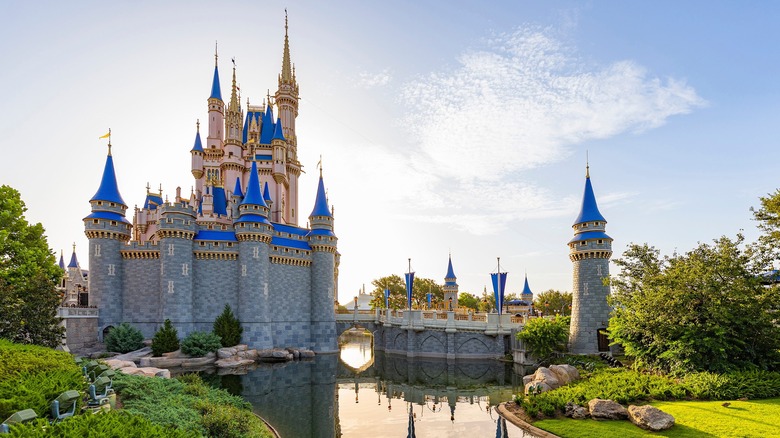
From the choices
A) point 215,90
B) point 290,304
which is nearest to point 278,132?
point 215,90

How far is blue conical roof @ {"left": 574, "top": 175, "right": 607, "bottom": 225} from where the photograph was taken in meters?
30.6

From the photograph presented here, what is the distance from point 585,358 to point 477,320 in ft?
38.4

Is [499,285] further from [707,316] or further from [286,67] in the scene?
[286,67]

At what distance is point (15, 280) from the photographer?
26.0 m

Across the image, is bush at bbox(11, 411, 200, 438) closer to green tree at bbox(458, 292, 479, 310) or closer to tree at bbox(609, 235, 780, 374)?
tree at bbox(609, 235, 780, 374)

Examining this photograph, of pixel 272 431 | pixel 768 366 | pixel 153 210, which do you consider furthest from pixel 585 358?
pixel 153 210

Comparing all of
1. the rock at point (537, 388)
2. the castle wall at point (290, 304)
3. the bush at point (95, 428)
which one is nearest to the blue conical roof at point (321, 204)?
the castle wall at point (290, 304)

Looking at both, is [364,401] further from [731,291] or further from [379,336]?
[379,336]

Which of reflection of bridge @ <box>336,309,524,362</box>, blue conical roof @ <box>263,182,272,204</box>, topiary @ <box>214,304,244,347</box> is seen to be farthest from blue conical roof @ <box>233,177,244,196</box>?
reflection of bridge @ <box>336,309,524,362</box>

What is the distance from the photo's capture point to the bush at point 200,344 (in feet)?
112

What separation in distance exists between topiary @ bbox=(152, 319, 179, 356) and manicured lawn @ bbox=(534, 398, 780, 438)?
29799 mm

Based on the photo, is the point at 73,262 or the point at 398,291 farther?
the point at 398,291

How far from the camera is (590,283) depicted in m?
29.7

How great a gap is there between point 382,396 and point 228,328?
17.9 metres
